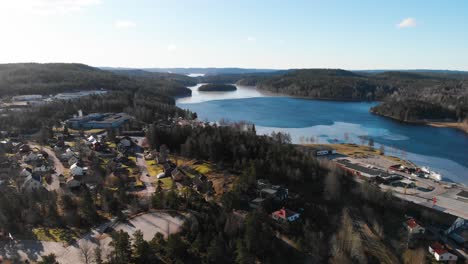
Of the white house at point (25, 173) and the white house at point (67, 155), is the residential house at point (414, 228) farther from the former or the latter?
the white house at point (67, 155)

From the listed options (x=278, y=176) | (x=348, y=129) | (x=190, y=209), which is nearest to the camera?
(x=190, y=209)

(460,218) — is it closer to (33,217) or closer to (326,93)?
(33,217)

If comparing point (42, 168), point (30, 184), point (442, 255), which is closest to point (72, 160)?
point (42, 168)

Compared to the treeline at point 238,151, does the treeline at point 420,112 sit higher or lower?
lower

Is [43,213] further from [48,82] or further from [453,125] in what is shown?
[48,82]

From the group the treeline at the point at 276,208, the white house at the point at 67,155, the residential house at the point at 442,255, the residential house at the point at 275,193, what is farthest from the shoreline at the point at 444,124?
the white house at the point at 67,155

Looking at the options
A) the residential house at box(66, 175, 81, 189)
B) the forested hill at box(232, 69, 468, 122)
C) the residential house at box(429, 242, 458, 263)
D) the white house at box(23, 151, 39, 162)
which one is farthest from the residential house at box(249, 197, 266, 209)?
the forested hill at box(232, 69, 468, 122)

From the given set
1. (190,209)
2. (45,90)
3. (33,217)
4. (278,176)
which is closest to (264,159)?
(278,176)
